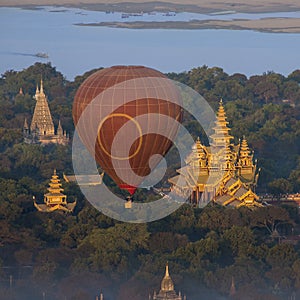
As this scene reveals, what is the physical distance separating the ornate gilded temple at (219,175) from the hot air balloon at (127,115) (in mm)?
7759

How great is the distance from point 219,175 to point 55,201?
462cm

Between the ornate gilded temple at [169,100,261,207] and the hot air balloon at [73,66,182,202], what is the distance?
7.76 meters

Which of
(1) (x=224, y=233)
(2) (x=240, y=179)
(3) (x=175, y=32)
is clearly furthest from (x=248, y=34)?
(1) (x=224, y=233)

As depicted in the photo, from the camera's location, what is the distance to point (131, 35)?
107688 millimetres

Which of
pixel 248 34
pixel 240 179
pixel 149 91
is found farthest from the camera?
pixel 248 34

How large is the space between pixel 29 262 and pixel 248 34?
70047 mm

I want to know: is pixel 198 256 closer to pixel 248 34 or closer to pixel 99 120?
pixel 99 120

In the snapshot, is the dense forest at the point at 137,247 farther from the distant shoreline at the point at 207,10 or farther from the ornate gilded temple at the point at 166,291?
the distant shoreline at the point at 207,10

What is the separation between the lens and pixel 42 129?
2250 inches

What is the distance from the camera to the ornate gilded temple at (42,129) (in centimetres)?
5634

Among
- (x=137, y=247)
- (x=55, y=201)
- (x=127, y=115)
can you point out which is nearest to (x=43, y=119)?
(x=55, y=201)

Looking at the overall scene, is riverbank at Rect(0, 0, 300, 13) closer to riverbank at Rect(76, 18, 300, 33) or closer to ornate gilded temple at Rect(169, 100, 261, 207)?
riverbank at Rect(76, 18, 300, 33)

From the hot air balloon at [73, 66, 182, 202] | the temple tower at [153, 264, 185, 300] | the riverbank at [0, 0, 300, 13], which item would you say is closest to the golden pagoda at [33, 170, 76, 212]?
the hot air balloon at [73, 66, 182, 202]

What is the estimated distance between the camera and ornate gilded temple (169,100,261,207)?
142 feet
